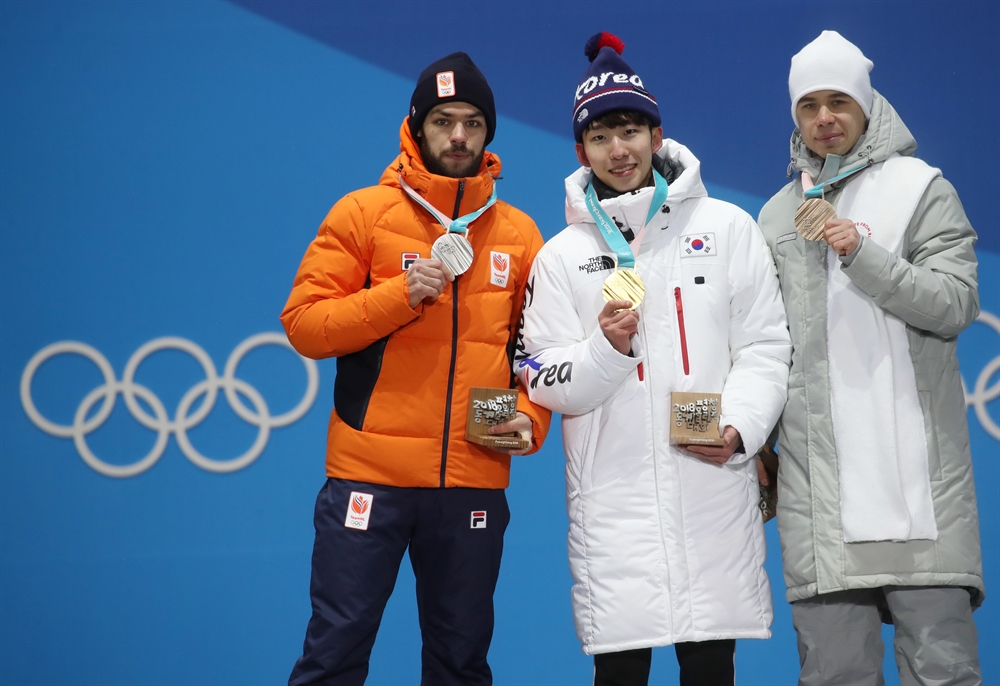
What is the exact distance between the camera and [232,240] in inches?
160

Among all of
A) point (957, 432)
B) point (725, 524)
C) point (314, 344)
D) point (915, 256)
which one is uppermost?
point (915, 256)

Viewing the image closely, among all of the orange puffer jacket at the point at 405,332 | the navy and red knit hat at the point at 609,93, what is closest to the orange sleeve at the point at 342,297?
the orange puffer jacket at the point at 405,332

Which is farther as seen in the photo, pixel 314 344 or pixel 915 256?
pixel 314 344

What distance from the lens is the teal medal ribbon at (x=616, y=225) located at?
94.3 inches

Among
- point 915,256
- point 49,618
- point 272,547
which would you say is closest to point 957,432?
point 915,256

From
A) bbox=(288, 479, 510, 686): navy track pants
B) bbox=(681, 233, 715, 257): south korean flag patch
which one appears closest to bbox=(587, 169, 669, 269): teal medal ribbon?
bbox=(681, 233, 715, 257): south korean flag patch

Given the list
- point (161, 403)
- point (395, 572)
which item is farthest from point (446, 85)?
point (161, 403)

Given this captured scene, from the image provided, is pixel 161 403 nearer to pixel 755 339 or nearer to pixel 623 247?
pixel 623 247

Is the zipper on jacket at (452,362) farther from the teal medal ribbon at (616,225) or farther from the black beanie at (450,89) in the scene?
the teal medal ribbon at (616,225)

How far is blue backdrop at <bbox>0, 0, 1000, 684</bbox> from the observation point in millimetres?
3963

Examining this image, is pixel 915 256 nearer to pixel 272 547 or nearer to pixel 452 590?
pixel 452 590

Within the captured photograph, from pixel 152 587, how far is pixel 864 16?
12.4 ft

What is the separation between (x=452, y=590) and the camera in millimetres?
2490

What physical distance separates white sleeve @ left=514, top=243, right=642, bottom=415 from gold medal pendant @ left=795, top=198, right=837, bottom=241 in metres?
0.50
